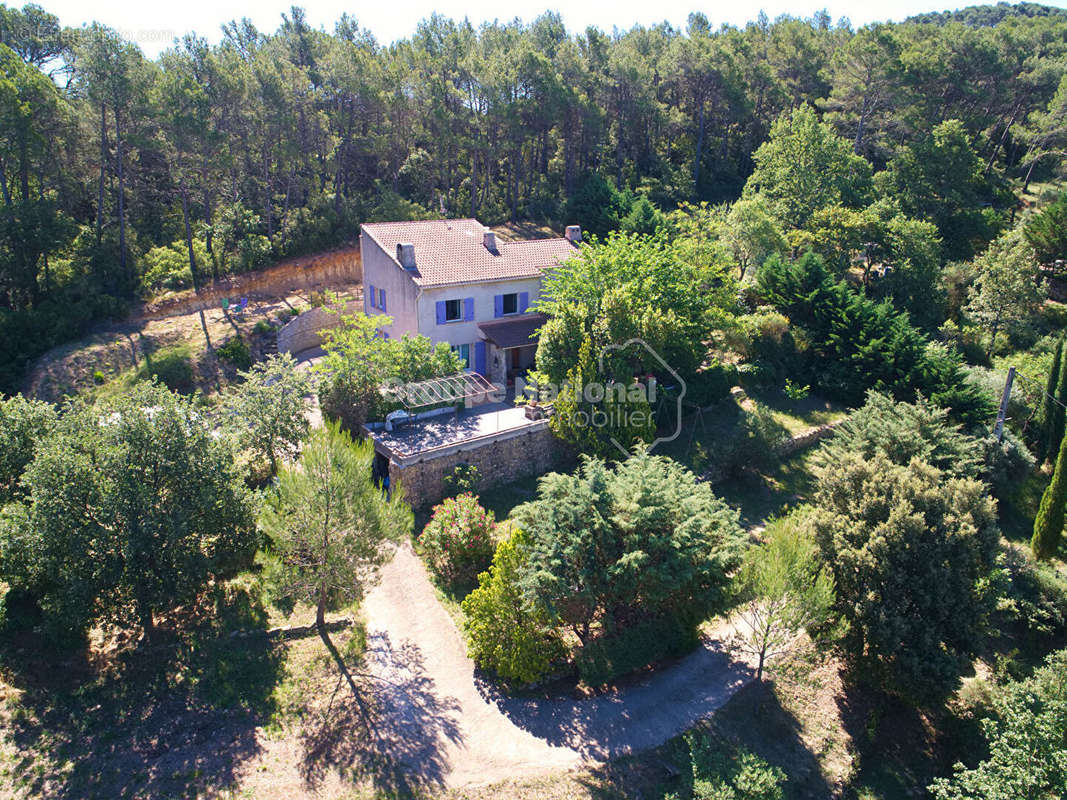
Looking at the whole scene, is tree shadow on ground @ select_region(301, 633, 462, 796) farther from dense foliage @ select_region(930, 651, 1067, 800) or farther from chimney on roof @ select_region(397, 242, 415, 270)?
chimney on roof @ select_region(397, 242, 415, 270)

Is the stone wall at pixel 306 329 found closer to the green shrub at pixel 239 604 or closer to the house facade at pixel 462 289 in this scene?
the house facade at pixel 462 289

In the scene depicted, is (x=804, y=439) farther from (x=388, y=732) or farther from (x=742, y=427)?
(x=388, y=732)

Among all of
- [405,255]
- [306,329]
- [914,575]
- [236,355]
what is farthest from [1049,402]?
[236,355]

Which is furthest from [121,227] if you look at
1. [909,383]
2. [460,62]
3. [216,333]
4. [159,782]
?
[909,383]

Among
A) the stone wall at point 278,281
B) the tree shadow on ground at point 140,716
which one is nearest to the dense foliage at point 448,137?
the stone wall at point 278,281

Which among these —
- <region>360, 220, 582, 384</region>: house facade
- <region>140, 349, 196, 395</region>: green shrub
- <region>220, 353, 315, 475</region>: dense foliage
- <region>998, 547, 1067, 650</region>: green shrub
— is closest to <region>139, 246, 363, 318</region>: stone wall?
<region>140, 349, 196, 395</region>: green shrub

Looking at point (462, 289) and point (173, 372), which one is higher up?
point (462, 289)
